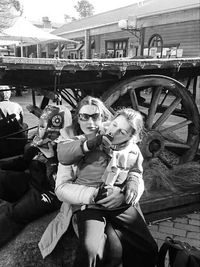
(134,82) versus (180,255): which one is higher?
(134,82)

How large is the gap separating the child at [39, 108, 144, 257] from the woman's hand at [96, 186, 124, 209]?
20mm

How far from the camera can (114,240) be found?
83.5 inches

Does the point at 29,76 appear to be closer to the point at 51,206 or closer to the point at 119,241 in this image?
the point at 51,206

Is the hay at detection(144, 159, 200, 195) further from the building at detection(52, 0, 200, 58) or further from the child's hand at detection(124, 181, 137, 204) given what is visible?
the building at detection(52, 0, 200, 58)

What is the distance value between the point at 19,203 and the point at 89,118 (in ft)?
3.50

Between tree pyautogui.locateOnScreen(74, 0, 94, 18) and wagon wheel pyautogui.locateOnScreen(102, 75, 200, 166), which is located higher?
tree pyautogui.locateOnScreen(74, 0, 94, 18)

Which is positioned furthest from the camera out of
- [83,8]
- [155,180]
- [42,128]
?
[83,8]

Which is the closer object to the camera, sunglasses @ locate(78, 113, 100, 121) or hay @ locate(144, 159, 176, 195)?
sunglasses @ locate(78, 113, 100, 121)

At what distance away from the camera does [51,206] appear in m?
2.77

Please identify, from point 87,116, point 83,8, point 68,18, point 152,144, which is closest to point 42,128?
point 87,116

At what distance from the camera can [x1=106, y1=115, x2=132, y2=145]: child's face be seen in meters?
2.09

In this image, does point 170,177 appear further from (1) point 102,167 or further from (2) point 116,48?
(2) point 116,48

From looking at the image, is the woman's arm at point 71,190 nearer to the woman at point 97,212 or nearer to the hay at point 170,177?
the woman at point 97,212

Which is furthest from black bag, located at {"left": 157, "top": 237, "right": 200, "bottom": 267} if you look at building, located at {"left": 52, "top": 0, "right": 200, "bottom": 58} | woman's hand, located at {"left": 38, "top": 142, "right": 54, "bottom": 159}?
building, located at {"left": 52, "top": 0, "right": 200, "bottom": 58}
